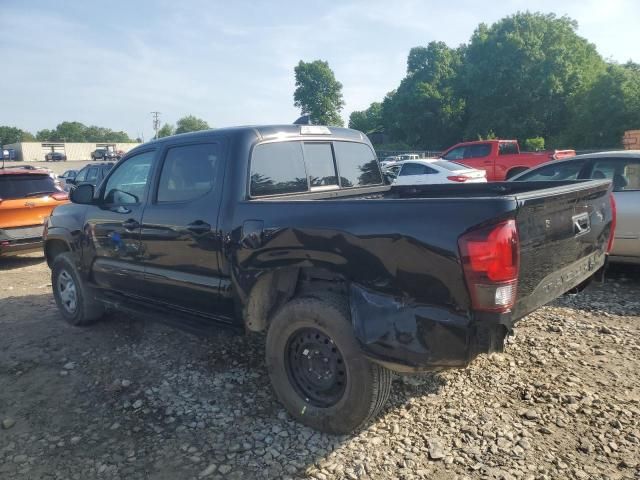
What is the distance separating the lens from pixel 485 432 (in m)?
2.89

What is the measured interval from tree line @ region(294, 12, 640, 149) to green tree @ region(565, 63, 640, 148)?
0.06 meters

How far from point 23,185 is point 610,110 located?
36.2 meters

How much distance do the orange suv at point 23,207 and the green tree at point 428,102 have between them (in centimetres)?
4731

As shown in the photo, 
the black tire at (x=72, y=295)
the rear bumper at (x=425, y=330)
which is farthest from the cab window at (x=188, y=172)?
the black tire at (x=72, y=295)

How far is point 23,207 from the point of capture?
7.86 metres

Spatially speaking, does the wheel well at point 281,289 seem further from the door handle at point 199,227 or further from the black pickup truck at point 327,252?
the door handle at point 199,227

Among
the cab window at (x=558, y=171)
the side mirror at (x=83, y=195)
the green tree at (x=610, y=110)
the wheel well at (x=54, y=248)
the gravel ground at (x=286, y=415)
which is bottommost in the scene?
the gravel ground at (x=286, y=415)

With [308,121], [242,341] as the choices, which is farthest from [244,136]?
[242,341]

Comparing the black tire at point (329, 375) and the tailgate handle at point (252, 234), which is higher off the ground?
the tailgate handle at point (252, 234)

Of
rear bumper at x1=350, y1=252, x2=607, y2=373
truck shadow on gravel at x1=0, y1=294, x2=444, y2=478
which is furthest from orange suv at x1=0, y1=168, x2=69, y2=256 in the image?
rear bumper at x1=350, y1=252, x2=607, y2=373

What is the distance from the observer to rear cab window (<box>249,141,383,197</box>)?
11.3 ft

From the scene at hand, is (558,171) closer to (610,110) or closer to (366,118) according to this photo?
(610,110)

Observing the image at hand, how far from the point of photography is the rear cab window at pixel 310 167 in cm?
346

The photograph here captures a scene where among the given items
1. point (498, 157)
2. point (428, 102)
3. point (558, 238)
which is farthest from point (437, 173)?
point (428, 102)
